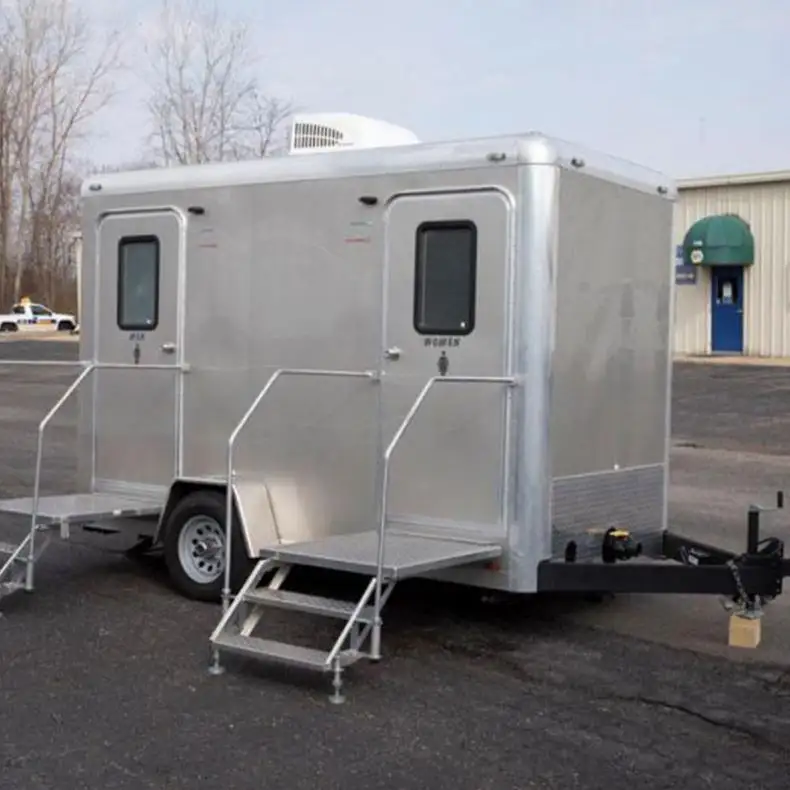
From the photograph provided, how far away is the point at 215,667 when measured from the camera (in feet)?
21.5

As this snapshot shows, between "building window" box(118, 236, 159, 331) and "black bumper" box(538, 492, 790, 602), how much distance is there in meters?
3.36

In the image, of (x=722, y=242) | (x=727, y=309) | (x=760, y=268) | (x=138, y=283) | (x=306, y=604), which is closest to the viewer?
(x=306, y=604)

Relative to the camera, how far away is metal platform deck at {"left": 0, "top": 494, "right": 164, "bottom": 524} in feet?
26.0

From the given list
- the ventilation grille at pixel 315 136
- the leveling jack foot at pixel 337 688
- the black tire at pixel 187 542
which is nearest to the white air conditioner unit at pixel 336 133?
the ventilation grille at pixel 315 136

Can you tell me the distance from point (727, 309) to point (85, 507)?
2477 cm

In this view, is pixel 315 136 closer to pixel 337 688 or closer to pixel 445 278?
pixel 445 278

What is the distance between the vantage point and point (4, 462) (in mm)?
15484

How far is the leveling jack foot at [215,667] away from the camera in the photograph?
6520 mm

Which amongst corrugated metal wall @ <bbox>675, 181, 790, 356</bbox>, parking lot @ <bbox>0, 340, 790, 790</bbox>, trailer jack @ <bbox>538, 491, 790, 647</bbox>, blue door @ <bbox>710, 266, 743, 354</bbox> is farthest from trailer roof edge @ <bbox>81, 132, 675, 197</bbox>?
blue door @ <bbox>710, 266, 743, 354</bbox>

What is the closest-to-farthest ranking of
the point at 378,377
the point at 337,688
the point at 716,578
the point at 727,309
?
1. the point at 337,688
2. the point at 716,578
3. the point at 378,377
4. the point at 727,309

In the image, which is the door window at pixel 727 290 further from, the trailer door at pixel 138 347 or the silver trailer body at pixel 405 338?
the trailer door at pixel 138 347

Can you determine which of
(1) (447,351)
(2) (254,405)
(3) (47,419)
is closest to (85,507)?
(3) (47,419)

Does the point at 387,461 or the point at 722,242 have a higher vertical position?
the point at 722,242

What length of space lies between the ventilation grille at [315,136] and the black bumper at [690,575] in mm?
3264
